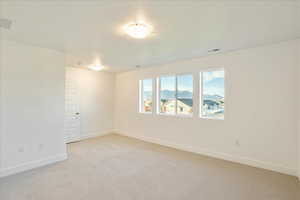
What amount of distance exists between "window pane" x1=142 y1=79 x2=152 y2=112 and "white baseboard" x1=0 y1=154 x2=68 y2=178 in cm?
277

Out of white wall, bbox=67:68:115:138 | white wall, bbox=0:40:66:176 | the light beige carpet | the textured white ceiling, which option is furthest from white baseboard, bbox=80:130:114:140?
the textured white ceiling

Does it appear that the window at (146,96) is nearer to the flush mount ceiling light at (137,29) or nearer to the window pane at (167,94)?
the window pane at (167,94)

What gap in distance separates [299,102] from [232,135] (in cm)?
131

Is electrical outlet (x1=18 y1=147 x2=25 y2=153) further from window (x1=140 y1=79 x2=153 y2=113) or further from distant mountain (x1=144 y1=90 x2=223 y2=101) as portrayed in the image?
distant mountain (x1=144 y1=90 x2=223 y2=101)

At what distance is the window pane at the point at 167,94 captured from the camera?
4.55 meters

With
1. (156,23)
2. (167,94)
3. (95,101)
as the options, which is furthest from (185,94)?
(95,101)

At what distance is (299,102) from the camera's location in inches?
104

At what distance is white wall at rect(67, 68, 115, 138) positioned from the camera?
5273 mm

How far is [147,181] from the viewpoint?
2531 mm

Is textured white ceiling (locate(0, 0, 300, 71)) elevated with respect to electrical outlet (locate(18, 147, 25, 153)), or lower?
elevated

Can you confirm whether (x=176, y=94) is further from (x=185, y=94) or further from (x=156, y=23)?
(x=156, y=23)

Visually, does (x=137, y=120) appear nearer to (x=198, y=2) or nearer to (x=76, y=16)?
(x=76, y=16)

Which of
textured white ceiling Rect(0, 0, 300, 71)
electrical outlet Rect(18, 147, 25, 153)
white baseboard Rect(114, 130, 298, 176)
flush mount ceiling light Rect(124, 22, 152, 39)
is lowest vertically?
white baseboard Rect(114, 130, 298, 176)

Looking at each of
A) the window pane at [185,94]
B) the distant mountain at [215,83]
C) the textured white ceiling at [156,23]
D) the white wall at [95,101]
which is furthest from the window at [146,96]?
the textured white ceiling at [156,23]
